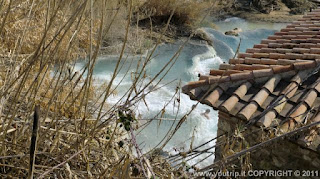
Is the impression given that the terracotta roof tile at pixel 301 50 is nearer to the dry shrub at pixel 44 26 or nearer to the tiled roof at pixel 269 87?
the tiled roof at pixel 269 87

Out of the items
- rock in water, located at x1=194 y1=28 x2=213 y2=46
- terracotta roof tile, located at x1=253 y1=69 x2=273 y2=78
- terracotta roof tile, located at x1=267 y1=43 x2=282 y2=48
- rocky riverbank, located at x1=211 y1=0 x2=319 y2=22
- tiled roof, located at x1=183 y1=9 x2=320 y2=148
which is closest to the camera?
tiled roof, located at x1=183 y1=9 x2=320 y2=148

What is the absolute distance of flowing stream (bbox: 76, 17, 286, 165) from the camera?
6.80 metres

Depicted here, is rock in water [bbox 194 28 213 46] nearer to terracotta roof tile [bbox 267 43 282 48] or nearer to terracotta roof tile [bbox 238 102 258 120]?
terracotta roof tile [bbox 267 43 282 48]

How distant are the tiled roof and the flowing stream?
99cm

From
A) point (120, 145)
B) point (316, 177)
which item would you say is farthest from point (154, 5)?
point (120, 145)

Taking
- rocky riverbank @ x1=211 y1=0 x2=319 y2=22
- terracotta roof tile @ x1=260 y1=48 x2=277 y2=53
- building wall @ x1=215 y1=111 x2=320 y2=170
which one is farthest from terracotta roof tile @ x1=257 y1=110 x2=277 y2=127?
rocky riverbank @ x1=211 y1=0 x2=319 y2=22

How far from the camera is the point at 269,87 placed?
11.1 ft

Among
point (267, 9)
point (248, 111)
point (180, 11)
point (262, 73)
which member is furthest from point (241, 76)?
point (267, 9)

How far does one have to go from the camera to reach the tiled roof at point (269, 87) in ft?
10.0

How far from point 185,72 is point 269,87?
6.40 meters

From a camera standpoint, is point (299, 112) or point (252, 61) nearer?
point (299, 112)

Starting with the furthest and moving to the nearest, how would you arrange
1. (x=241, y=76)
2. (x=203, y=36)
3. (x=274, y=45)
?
(x=203, y=36) < (x=274, y=45) < (x=241, y=76)

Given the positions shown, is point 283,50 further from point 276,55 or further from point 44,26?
point 44,26

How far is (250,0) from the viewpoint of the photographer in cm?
1988
